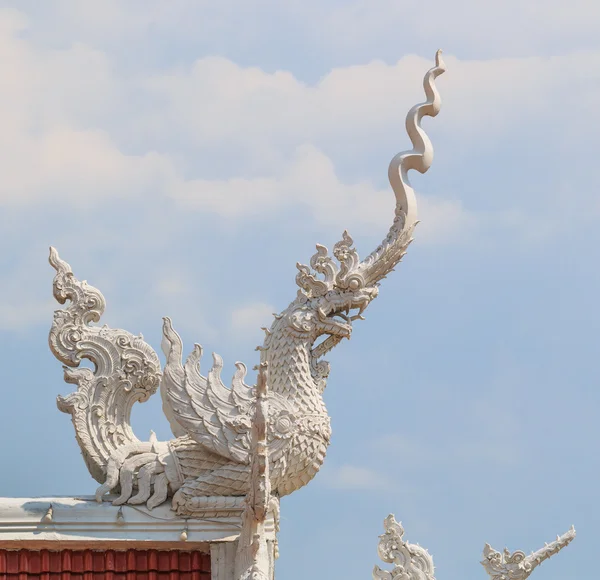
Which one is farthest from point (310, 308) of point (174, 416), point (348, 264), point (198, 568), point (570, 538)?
point (570, 538)

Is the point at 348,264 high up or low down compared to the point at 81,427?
up

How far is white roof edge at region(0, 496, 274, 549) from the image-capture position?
15102 mm

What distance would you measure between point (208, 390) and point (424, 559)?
370 centimetres

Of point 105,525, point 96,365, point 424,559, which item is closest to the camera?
point 105,525

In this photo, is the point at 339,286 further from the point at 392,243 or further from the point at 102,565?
the point at 102,565

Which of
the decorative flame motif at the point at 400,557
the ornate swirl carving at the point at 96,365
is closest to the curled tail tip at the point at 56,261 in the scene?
the ornate swirl carving at the point at 96,365

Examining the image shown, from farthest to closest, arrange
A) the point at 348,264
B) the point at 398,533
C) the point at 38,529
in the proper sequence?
the point at 398,533 < the point at 348,264 < the point at 38,529

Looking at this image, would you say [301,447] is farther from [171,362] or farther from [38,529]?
[38,529]

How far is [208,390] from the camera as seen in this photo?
51.0 ft

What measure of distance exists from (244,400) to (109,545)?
1725 millimetres

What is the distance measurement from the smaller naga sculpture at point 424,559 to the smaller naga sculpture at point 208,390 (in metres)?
2.90

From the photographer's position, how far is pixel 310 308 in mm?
15969

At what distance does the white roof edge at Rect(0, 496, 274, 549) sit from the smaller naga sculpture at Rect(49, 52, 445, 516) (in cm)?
14

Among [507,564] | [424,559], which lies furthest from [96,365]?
[507,564]
